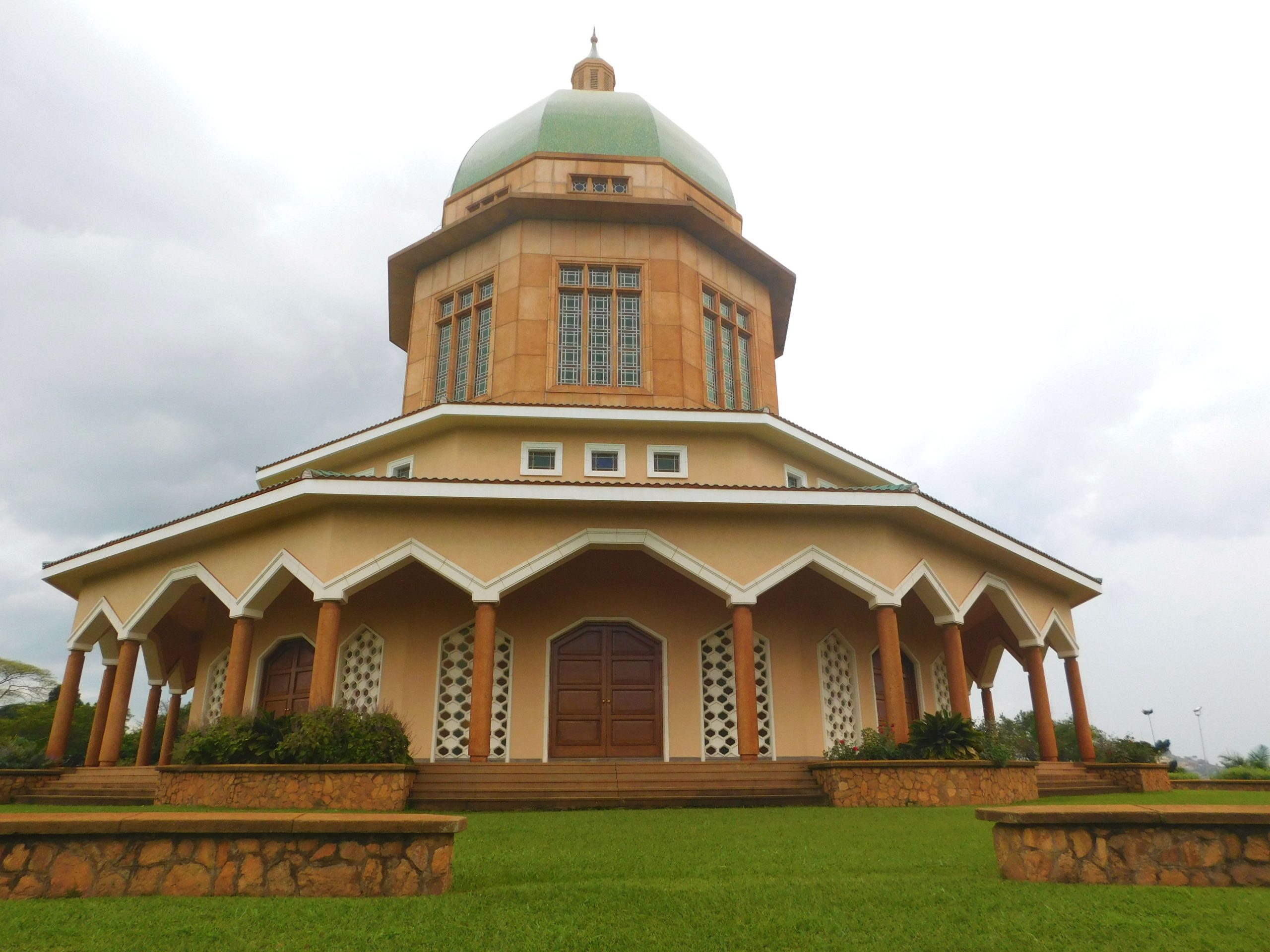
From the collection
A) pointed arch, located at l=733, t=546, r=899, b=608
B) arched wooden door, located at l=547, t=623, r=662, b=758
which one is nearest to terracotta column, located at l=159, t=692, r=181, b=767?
arched wooden door, located at l=547, t=623, r=662, b=758

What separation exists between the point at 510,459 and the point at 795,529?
578cm

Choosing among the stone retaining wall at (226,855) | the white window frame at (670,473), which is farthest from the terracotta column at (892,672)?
the stone retaining wall at (226,855)

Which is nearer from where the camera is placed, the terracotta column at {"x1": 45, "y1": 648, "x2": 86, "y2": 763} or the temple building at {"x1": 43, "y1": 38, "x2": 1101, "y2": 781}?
the temple building at {"x1": 43, "y1": 38, "x2": 1101, "y2": 781}

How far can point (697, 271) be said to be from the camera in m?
21.1

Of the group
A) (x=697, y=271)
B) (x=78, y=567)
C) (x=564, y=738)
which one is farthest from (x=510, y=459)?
(x=78, y=567)

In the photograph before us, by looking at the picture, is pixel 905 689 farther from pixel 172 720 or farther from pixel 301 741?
pixel 172 720

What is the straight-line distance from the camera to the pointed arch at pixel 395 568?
14.4m

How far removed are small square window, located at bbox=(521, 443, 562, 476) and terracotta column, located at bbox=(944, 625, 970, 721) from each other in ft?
26.2

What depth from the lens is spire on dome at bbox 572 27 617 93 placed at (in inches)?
1070

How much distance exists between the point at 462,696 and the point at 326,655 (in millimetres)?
2952

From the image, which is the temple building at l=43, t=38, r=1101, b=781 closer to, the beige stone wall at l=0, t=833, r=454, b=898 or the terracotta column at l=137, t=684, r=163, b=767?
the terracotta column at l=137, t=684, r=163, b=767

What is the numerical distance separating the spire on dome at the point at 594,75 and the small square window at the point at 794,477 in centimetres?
1468

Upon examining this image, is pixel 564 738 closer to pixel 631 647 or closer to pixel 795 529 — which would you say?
pixel 631 647

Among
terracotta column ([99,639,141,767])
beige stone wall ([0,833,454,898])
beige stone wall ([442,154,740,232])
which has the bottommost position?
beige stone wall ([0,833,454,898])
